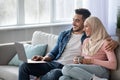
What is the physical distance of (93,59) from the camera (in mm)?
2918

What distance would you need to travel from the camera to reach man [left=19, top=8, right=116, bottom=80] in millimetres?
3111

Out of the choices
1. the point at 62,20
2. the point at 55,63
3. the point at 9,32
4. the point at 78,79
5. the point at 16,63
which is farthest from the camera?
the point at 62,20

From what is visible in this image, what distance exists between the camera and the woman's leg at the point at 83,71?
8.98ft

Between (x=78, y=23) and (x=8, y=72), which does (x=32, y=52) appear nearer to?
(x=8, y=72)

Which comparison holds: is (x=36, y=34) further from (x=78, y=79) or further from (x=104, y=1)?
(x=104, y=1)

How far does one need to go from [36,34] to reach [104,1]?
195 centimetres

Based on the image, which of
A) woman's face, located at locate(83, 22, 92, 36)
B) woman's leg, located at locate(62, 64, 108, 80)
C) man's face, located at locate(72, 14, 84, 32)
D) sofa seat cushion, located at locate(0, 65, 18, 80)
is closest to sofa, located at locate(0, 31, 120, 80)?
sofa seat cushion, located at locate(0, 65, 18, 80)

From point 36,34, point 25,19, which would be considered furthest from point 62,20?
point 36,34

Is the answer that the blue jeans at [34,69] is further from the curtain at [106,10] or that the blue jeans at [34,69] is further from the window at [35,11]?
the curtain at [106,10]

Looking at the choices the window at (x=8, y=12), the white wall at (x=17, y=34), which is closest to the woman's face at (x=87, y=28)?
the white wall at (x=17, y=34)

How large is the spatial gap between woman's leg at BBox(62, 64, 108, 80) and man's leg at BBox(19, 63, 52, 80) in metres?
0.38

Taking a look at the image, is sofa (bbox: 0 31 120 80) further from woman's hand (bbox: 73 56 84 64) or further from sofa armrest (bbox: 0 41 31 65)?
woman's hand (bbox: 73 56 84 64)

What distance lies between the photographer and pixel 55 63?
10.6 feet

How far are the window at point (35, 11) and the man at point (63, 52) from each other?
1450mm
